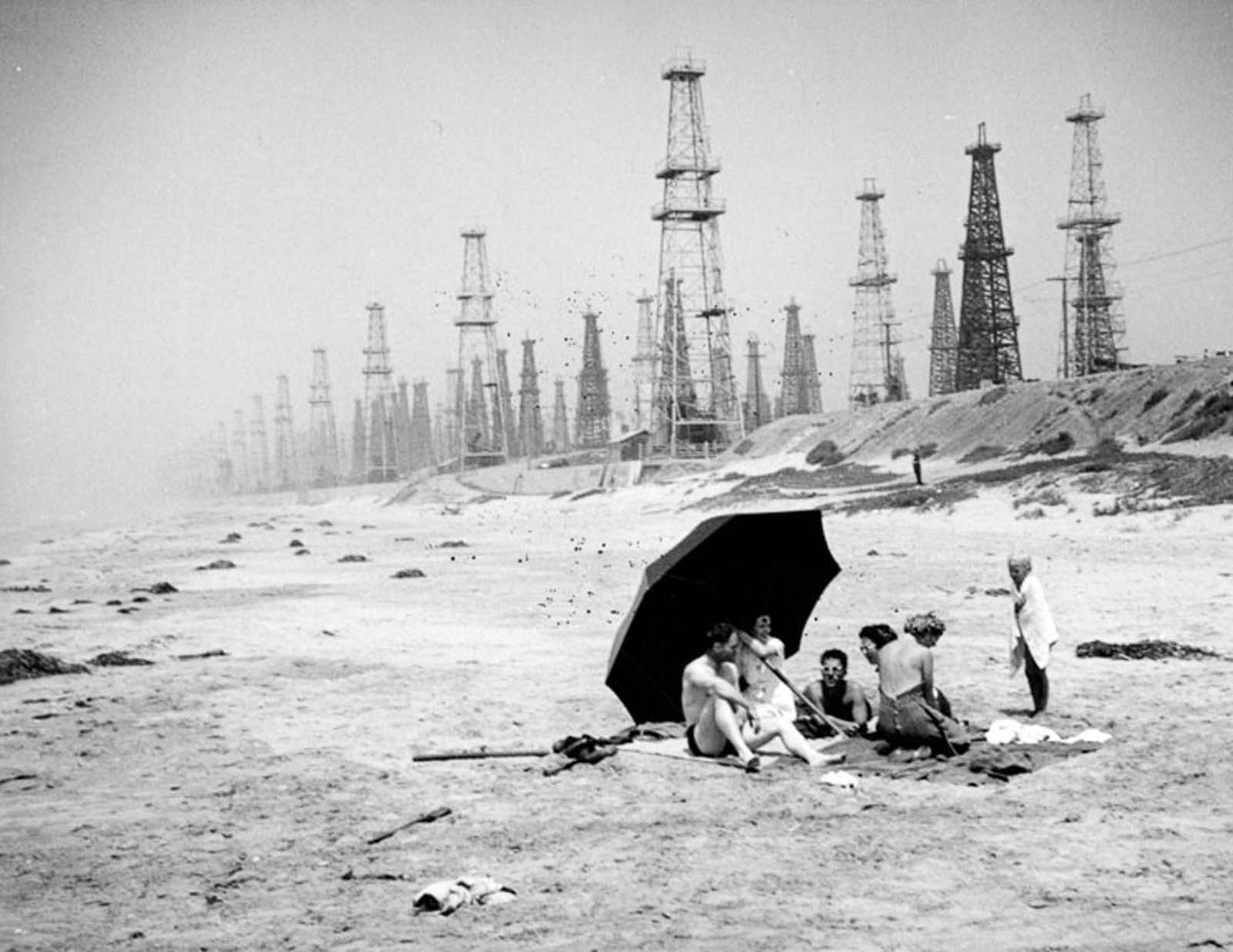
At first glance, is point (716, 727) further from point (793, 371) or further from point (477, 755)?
point (793, 371)

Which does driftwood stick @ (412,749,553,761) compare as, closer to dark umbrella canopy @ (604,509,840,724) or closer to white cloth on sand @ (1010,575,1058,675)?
dark umbrella canopy @ (604,509,840,724)

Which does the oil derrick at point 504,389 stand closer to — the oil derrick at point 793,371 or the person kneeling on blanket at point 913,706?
the oil derrick at point 793,371

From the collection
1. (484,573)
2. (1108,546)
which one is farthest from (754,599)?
(484,573)

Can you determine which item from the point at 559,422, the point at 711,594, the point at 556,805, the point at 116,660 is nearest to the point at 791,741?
the point at 711,594

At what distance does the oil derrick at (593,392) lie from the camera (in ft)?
343

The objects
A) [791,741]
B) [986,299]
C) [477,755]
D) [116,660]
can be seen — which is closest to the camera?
[791,741]

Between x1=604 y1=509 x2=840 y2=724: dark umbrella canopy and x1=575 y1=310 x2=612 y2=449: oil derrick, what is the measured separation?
93103mm

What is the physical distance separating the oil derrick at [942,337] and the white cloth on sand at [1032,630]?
75372mm

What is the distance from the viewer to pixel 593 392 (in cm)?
10419

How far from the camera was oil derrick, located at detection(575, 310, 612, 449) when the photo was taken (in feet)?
343

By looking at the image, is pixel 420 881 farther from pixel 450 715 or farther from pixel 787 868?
pixel 450 715

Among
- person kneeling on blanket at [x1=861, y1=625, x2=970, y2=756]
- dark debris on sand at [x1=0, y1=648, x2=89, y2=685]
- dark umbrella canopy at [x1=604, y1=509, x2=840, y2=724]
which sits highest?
dark umbrella canopy at [x1=604, y1=509, x2=840, y2=724]

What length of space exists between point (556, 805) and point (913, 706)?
2578 millimetres

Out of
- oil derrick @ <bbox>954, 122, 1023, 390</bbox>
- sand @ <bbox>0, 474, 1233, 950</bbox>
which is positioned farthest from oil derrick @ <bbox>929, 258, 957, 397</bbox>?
sand @ <bbox>0, 474, 1233, 950</bbox>
